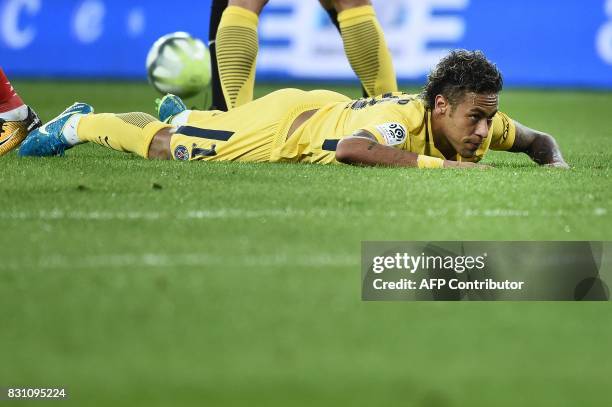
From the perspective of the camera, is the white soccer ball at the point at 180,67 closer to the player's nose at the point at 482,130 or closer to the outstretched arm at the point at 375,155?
the outstretched arm at the point at 375,155

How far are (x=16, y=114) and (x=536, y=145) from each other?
256 cm

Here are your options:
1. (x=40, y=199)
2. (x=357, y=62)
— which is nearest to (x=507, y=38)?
(x=357, y=62)

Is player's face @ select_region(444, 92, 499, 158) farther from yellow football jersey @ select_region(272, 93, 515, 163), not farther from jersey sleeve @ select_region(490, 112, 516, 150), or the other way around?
jersey sleeve @ select_region(490, 112, 516, 150)

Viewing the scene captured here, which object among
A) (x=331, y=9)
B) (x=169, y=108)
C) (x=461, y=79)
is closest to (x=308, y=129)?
(x=461, y=79)

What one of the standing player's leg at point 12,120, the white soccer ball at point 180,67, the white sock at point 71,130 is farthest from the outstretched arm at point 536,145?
the white soccer ball at point 180,67

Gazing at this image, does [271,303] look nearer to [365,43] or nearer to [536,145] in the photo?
[536,145]

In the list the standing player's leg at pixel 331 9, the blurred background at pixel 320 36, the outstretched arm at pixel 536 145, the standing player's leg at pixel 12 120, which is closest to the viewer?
the outstretched arm at pixel 536 145

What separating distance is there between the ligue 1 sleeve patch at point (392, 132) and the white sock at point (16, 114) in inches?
78.1

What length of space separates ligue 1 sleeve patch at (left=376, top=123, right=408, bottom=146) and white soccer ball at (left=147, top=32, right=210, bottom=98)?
3.97 m

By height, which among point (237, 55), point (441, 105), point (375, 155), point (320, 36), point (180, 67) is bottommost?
point (375, 155)

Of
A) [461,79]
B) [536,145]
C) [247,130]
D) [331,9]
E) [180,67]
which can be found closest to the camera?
[461,79]

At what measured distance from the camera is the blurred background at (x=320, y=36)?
1279cm

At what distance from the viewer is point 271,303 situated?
288 centimetres

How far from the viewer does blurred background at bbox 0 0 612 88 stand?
12.8 m
